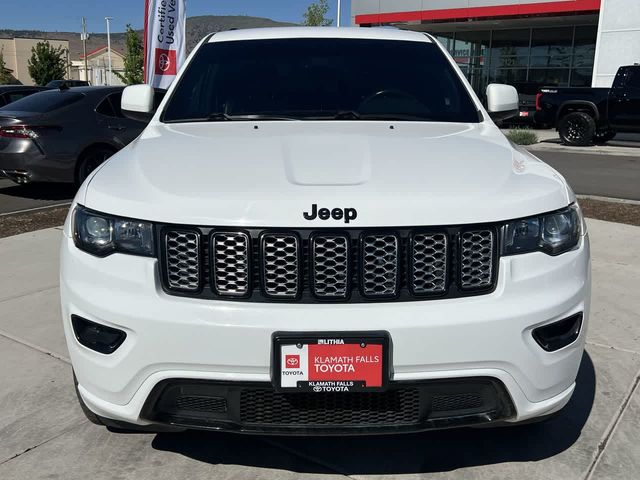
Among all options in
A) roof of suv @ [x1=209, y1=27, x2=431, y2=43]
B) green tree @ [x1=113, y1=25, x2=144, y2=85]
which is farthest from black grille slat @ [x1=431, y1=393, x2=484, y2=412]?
green tree @ [x1=113, y1=25, x2=144, y2=85]

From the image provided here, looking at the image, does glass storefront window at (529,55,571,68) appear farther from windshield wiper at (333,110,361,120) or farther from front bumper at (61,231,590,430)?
front bumper at (61,231,590,430)

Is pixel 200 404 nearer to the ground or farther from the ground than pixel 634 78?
nearer to the ground

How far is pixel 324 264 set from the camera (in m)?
2.15

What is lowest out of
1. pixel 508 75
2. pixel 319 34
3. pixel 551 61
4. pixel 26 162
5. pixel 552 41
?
pixel 26 162

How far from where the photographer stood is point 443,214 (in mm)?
2133

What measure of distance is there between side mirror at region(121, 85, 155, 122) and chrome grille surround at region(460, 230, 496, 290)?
237 cm

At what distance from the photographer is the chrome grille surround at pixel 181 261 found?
217 cm

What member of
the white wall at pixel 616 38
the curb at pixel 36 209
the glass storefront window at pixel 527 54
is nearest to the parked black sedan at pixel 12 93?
A: the curb at pixel 36 209

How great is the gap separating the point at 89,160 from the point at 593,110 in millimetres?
12714

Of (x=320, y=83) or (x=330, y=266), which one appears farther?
(x=320, y=83)

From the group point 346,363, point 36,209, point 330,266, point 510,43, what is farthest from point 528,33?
point 346,363

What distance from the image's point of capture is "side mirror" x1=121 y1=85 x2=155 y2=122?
3.81 meters

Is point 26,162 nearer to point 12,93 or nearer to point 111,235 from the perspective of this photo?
point 12,93

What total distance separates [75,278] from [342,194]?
0.98 m
